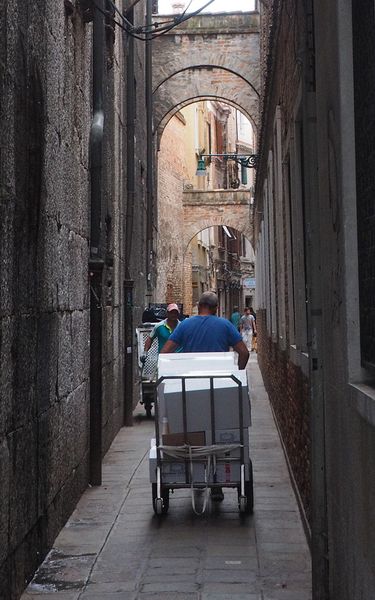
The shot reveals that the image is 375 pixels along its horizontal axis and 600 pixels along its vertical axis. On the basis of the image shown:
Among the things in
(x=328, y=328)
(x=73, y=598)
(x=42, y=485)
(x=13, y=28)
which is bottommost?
(x=73, y=598)

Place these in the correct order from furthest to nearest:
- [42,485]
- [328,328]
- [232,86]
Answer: [232,86], [42,485], [328,328]

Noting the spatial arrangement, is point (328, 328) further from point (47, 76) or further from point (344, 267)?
point (47, 76)

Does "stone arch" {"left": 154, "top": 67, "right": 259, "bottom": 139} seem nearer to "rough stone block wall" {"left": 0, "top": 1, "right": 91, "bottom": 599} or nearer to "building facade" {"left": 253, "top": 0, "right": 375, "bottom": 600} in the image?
"rough stone block wall" {"left": 0, "top": 1, "right": 91, "bottom": 599}

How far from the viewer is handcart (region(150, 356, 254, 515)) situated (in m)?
6.15

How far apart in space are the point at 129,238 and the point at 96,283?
184 inches

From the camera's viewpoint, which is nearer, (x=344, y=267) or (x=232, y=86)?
(x=344, y=267)

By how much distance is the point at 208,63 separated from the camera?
1006 inches

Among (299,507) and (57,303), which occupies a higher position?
(57,303)

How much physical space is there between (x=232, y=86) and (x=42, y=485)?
2220 cm

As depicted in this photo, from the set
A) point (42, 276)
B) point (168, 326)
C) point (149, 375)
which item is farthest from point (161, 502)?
point (149, 375)

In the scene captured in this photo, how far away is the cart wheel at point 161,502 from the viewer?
6.46 metres

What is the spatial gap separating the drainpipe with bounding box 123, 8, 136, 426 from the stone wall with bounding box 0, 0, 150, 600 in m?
Answer: 3.87

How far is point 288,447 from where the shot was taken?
8359 millimetres

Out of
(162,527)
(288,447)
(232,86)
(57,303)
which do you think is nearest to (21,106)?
(57,303)
